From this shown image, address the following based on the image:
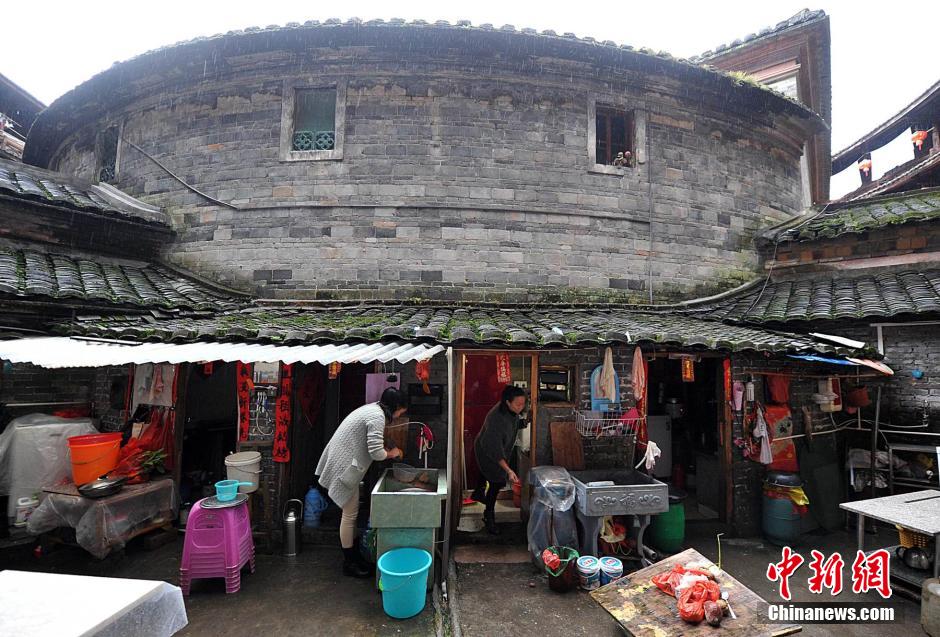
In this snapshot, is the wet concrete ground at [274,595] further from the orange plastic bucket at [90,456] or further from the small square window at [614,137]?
the small square window at [614,137]

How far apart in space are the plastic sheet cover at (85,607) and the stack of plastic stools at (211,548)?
3.13 metres

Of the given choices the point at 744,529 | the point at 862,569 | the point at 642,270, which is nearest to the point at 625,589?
the point at 862,569

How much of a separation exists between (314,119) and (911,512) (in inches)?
440

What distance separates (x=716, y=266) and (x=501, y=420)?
20.1 feet

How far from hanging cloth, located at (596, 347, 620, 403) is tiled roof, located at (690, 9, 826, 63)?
11190 millimetres

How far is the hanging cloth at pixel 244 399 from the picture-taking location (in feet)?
22.1

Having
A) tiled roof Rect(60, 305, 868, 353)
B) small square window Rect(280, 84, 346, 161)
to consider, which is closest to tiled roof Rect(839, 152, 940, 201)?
tiled roof Rect(60, 305, 868, 353)

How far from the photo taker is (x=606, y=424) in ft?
23.4

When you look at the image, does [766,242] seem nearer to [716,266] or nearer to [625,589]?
[716,266]

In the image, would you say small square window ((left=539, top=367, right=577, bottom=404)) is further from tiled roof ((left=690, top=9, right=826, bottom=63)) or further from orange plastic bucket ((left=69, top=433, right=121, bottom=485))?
tiled roof ((left=690, top=9, right=826, bottom=63))

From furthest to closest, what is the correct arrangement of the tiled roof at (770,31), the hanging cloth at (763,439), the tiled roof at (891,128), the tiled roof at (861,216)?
1. the tiled roof at (891,128)
2. the tiled roof at (770,31)
3. the tiled roof at (861,216)
4. the hanging cloth at (763,439)

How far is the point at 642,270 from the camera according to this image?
29.2 feet

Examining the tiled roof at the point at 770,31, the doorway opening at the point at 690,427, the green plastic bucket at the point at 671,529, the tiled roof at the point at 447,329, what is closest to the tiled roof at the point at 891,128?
the tiled roof at the point at 770,31

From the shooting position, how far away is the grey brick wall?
845 centimetres
